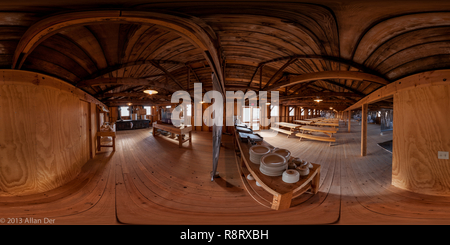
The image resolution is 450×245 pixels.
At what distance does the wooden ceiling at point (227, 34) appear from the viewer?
0.80 metres

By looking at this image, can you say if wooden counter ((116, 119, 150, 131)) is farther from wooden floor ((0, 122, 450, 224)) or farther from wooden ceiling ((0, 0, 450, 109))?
wooden floor ((0, 122, 450, 224))

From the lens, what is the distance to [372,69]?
1.68 metres

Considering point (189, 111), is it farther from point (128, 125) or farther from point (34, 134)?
point (34, 134)

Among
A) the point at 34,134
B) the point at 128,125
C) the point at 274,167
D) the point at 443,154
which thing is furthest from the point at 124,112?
the point at 443,154

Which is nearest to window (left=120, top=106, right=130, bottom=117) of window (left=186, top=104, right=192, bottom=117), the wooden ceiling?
window (left=186, top=104, right=192, bottom=117)

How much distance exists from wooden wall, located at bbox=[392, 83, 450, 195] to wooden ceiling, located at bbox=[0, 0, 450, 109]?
0.36 meters

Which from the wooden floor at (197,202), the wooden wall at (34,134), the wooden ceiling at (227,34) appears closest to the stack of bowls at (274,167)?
the wooden floor at (197,202)

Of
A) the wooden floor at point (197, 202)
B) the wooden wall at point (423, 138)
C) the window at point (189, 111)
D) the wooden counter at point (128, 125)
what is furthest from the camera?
the wooden counter at point (128, 125)

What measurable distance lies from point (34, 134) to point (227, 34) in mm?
2691

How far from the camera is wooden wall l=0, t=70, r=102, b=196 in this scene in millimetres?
1377

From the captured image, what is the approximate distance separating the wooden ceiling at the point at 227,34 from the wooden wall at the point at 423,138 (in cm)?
36

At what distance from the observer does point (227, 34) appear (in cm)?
129

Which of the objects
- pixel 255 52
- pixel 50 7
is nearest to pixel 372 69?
pixel 255 52

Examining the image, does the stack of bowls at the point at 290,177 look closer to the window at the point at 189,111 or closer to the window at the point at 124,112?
the window at the point at 189,111
